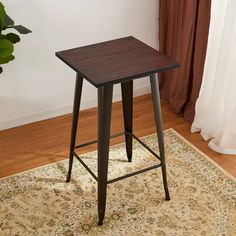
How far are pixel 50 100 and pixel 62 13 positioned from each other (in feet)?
2.01

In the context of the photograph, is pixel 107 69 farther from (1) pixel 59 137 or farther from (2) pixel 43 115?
(2) pixel 43 115

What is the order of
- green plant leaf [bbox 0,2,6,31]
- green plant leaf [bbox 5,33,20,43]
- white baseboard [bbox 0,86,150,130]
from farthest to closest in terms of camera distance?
white baseboard [bbox 0,86,150,130] < green plant leaf [bbox 5,33,20,43] < green plant leaf [bbox 0,2,6,31]

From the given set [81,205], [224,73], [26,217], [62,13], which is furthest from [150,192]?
[62,13]

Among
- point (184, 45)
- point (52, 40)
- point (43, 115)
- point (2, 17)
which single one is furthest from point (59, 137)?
point (184, 45)

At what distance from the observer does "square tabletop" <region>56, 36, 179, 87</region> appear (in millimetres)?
1987

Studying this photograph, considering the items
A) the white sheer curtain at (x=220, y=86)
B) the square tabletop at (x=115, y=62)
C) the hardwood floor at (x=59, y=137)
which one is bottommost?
the hardwood floor at (x=59, y=137)

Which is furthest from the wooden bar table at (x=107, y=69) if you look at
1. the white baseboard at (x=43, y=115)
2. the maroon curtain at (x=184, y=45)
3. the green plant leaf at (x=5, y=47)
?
the white baseboard at (x=43, y=115)

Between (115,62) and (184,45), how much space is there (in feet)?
3.45

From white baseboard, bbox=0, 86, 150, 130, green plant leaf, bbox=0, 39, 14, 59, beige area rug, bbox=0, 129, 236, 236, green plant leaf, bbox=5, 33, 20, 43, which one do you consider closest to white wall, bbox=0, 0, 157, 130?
white baseboard, bbox=0, 86, 150, 130

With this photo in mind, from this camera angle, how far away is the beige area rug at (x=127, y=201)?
2.31 meters

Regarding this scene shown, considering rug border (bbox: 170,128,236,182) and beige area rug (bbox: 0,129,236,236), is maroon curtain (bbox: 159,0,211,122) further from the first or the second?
beige area rug (bbox: 0,129,236,236)

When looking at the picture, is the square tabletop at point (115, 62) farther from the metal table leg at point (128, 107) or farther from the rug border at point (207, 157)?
the rug border at point (207, 157)

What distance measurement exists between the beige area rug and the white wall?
0.57 meters

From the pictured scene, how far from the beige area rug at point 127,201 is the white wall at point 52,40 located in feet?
1.85
